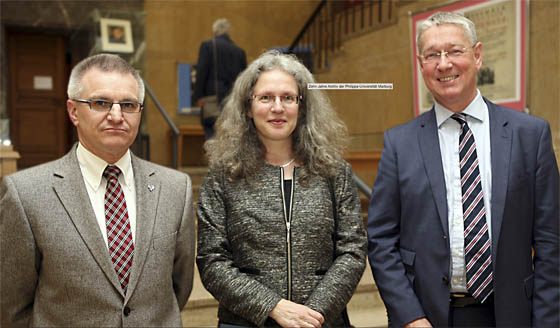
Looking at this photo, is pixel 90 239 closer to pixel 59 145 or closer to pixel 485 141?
pixel 485 141

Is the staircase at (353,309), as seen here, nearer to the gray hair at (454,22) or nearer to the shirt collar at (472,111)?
the shirt collar at (472,111)

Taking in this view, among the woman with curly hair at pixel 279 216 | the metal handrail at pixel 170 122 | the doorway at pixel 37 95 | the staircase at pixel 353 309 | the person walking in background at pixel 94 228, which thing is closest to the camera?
the person walking in background at pixel 94 228

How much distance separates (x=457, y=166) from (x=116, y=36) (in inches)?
125

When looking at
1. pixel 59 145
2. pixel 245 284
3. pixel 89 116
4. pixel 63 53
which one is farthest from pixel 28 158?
pixel 245 284

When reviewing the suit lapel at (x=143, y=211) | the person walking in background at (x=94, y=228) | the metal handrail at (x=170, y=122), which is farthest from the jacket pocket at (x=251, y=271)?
the metal handrail at (x=170, y=122)

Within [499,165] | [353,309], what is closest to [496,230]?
[499,165]

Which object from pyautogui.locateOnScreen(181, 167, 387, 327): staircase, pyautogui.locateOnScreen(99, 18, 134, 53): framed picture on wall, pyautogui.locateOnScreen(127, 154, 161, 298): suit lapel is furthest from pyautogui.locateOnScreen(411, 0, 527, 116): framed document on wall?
pyautogui.locateOnScreen(99, 18, 134, 53): framed picture on wall

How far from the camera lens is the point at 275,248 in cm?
171

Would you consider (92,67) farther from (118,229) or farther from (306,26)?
(306,26)

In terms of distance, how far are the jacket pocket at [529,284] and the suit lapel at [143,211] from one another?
1.21 meters

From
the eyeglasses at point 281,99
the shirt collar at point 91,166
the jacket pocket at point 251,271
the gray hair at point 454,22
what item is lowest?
the jacket pocket at point 251,271

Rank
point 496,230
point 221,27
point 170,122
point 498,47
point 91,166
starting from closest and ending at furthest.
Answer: point 496,230
point 91,166
point 498,47
point 221,27
point 170,122

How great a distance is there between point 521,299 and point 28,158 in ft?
9.20

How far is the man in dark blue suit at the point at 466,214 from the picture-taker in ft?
4.77
